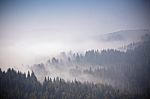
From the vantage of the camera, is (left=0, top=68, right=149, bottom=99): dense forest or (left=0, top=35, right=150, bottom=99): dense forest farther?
(left=0, top=68, right=149, bottom=99): dense forest

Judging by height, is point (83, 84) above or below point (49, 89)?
below

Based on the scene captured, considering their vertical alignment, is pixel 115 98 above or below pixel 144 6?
below

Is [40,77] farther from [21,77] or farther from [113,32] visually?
[113,32]

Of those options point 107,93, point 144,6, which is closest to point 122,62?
point 107,93

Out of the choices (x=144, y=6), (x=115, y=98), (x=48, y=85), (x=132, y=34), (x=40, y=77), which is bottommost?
(x=115, y=98)

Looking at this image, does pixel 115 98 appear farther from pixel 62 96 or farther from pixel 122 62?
pixel 62 96

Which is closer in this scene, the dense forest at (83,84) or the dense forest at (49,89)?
the dense forest at (83,84)

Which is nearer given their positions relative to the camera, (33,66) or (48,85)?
(33,66)

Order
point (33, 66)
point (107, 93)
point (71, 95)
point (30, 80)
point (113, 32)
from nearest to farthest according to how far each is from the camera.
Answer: point (113, 32) < point (33, 66) < point (30, 80) < point (71, 95) < point (107, 93)

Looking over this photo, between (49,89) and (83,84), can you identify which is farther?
(83,84)

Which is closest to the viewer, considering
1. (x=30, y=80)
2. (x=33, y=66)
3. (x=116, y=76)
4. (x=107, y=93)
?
(x=33, y=66)
